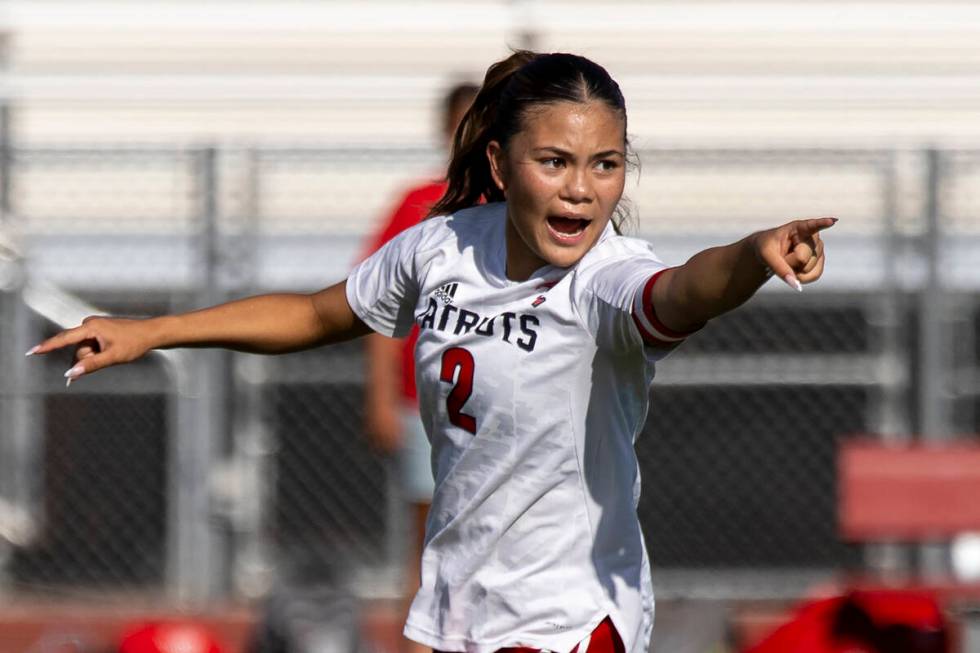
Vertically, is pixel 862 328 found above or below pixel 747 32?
below

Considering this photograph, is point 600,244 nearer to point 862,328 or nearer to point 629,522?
point 629,522

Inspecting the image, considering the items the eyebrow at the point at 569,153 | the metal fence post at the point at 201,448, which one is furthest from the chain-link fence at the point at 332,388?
the eyebrow at the point at 569,153

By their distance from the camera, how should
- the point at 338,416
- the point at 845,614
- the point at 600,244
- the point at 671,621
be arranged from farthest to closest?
1. the point at 338,416
2. the point at 671,621
3. the point at 845,614
4. the point at 600,244

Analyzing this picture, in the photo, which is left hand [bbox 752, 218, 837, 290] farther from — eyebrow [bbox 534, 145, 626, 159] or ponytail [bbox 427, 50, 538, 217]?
ponytail [bbox 427, 50, 538, 217]

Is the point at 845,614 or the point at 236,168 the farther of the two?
the point at 236,168

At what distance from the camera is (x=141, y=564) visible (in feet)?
25.6

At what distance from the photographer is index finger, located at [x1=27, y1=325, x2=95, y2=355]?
2.99 metres

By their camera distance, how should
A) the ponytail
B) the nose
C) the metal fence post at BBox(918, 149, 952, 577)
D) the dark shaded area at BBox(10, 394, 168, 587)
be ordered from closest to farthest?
1. the nose
2. the ponytail
3. the metal fence post at BBox(918, 149, 952, 577)
4. the dark shaded area at BBox(10, 394, 168, 587)

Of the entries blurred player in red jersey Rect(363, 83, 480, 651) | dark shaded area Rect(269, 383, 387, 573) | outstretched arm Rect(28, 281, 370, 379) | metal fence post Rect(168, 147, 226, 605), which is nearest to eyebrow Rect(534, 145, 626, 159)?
outstretched arm Rect(28, 281, 370, 379)

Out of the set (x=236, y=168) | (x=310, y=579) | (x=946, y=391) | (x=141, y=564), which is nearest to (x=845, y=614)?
(x=310, y=579)

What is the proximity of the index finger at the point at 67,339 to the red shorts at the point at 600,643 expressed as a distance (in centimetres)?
93

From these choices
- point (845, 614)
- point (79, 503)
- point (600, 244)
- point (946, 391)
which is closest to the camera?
point (600, 244)

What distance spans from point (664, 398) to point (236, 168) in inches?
109

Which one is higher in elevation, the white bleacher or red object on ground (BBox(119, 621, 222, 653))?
the white bleacher
